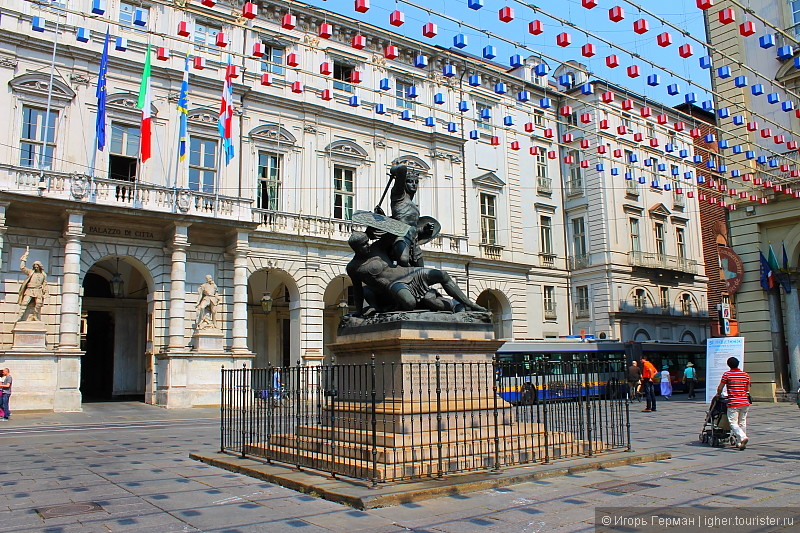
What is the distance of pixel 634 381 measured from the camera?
91.7 ft

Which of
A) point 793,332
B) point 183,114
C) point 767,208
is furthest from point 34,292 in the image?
point 793,332

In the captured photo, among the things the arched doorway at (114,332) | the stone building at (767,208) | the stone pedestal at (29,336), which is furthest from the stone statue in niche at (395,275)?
the arched doorway at (114,332)

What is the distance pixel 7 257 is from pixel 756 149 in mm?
29110

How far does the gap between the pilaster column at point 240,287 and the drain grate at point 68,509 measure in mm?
19513

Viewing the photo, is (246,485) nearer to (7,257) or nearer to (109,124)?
(7,257)

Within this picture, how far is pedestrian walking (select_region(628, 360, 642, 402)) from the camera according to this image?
26.6 meters

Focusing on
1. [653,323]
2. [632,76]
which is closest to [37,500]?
[632,76]

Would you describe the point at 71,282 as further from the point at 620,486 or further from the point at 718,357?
the point at 620,486

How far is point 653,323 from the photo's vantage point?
4253 centimetres

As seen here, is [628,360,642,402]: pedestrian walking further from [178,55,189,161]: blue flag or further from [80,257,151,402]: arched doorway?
[80,257,151,402]: arched doorway

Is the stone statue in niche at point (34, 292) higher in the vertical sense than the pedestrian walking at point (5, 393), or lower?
higher

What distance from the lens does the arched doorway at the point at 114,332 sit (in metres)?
29.1

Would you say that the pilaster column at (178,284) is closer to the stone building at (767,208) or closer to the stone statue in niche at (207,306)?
the stone statue in niche at (207,306)

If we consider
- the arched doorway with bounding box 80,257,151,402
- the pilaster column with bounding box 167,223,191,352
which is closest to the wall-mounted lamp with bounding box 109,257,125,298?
the arched doorway with bounding box 80,257,151,402
